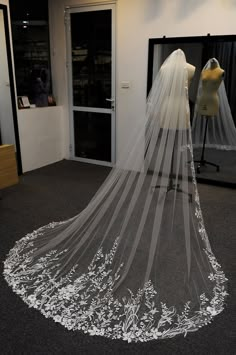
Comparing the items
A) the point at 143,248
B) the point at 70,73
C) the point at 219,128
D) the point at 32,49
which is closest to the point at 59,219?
the point at 143,248

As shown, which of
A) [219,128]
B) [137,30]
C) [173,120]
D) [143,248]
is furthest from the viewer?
[137,30]

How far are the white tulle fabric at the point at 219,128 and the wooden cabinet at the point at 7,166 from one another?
92.1 inches

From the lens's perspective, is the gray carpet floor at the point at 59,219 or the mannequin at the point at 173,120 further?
the mannequin at the point at 173,120

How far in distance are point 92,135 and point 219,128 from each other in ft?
6.82

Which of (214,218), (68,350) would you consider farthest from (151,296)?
(214,218)

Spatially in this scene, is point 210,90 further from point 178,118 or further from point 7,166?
point 7,166

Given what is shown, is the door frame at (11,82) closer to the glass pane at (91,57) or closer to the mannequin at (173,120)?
the glass pane at (91,57)

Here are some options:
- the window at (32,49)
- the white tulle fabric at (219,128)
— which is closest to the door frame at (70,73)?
the window at (32,49)

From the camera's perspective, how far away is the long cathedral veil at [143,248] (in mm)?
1901

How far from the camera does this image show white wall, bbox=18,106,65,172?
442 cm

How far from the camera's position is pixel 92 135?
4996 mm

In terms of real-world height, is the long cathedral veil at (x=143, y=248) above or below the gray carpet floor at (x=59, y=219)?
above

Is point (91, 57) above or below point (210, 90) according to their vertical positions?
above

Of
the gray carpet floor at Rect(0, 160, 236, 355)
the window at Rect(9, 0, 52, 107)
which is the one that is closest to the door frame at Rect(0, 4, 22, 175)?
the window at Rect(9, 0, 52, 107)
